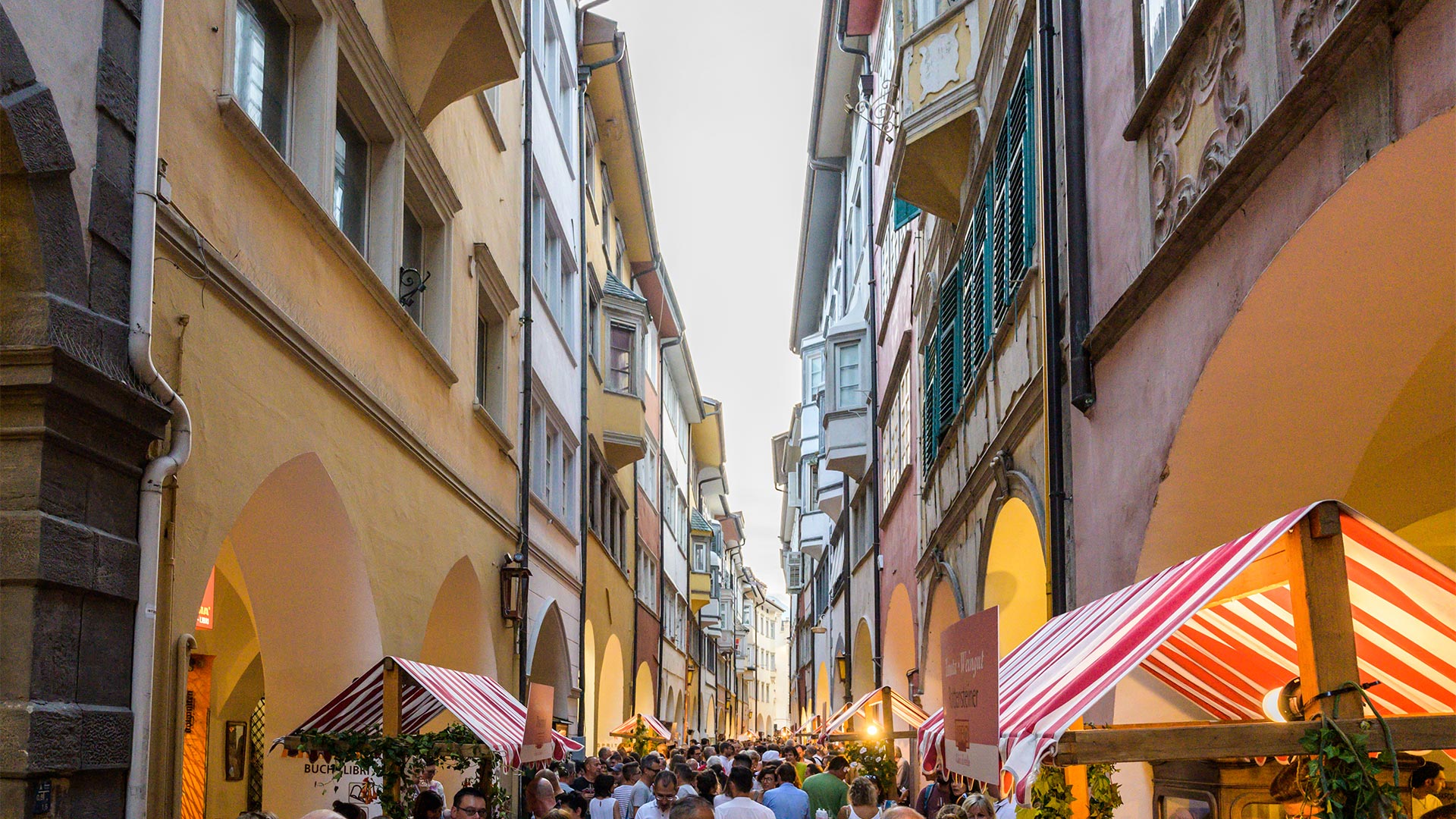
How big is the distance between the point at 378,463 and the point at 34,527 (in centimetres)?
545

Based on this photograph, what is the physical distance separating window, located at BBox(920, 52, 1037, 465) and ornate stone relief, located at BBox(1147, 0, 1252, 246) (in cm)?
309

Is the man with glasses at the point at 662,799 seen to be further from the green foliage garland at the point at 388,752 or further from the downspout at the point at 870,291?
the downspout at the point at 870,291

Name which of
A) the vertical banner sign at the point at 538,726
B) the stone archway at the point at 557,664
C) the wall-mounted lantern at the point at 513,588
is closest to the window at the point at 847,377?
the stone archway at the point at 557,664

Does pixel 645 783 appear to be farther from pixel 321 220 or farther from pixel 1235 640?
pixel 1235 640

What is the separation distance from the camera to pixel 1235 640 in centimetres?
626

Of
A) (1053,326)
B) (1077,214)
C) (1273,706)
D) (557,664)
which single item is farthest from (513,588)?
(1273,706)

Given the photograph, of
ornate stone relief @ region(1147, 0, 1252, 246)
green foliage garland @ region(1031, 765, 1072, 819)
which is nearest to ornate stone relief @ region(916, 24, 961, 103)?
ornate stone relief @ region(1147, 0, 1252, 246)

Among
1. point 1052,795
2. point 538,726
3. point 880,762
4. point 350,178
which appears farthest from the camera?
point 880,762

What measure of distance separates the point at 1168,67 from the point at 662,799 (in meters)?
6.00

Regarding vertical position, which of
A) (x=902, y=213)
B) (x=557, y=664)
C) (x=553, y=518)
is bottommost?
(x=557, y=664)

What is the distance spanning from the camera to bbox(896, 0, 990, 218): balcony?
14.1 meters

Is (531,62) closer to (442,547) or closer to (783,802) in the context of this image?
(442,547)

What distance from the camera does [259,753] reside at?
17.4 m

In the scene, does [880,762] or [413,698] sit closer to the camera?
[413,698]
